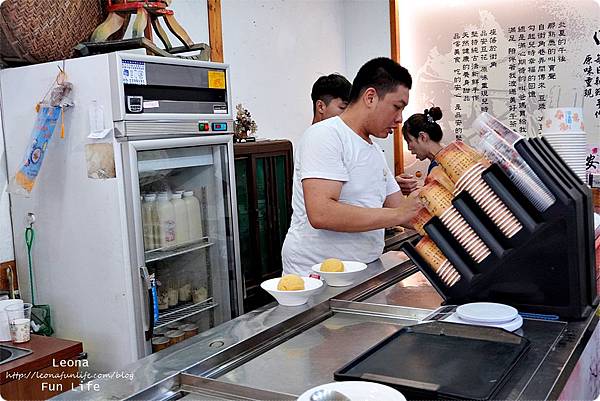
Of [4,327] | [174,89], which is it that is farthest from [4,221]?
[174,89]

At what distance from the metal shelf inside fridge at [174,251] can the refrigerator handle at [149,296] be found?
13cm

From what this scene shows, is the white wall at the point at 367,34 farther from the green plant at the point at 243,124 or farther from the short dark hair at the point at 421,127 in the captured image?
the green plant at the point at 243,124

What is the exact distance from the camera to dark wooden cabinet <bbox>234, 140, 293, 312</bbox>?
12.2 feet

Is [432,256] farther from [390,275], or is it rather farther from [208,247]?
[208,247]

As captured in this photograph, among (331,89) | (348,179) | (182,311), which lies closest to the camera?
(348,179)

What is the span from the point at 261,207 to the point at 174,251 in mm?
963

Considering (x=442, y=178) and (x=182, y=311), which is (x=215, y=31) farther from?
(x=442, y=178)

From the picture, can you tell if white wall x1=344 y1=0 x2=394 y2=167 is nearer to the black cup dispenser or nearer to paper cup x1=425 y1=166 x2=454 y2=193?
paper cup x1=425 y1=166 x2=454 y2=193

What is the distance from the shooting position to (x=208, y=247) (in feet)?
10.6

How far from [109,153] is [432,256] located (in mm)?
1457

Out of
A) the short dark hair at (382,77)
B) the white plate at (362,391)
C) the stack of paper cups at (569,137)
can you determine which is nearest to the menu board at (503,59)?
the stack of paper cups at (569,137)

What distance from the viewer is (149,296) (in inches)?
104

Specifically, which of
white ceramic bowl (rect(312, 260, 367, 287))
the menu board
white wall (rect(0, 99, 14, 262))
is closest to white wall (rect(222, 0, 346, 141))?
the menu board

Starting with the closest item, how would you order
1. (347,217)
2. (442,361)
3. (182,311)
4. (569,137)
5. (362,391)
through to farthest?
1. (362,391)
2. (442,361)
3. (347,217)
4. (569,137)
5. (182,311)
